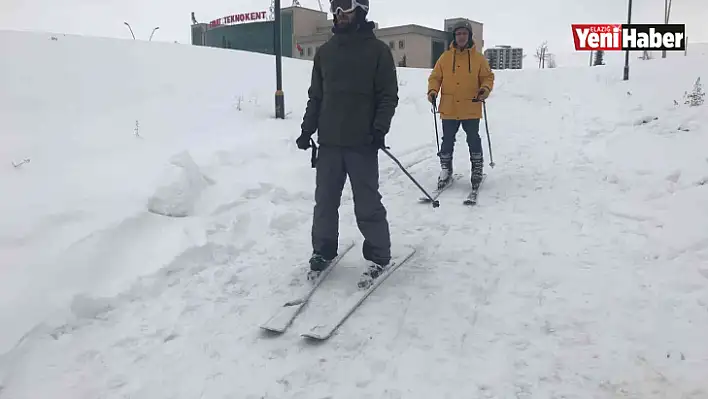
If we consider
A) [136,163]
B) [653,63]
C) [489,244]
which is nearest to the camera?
[489,244]

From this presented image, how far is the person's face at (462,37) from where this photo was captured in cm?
663

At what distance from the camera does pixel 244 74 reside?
45.2 ft

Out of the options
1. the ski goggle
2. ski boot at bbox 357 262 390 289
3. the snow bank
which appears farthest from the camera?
the snow bank

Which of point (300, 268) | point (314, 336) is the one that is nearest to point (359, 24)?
point (300, 268)

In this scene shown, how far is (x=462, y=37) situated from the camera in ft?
21.8

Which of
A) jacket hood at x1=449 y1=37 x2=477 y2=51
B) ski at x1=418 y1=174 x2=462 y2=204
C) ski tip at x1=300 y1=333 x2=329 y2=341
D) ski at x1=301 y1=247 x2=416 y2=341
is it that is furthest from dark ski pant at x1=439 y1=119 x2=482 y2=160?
ski tip at x1=300 y1=333 x2=329 y2=341

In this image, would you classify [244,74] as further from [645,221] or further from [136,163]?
[645,221]

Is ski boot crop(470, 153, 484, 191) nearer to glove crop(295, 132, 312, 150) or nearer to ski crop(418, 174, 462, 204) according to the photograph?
ski crop(418, 174, 462, 204)

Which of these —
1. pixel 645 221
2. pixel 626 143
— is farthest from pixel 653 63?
pixel 645 221

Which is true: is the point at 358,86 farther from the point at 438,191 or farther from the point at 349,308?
the point at 438,191

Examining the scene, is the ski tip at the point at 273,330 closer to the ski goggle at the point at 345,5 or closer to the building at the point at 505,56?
the ski goggle at the point at 345,5

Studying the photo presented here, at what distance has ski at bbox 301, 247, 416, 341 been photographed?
3402mm

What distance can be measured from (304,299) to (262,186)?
261 cm

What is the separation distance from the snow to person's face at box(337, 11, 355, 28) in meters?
1.84
